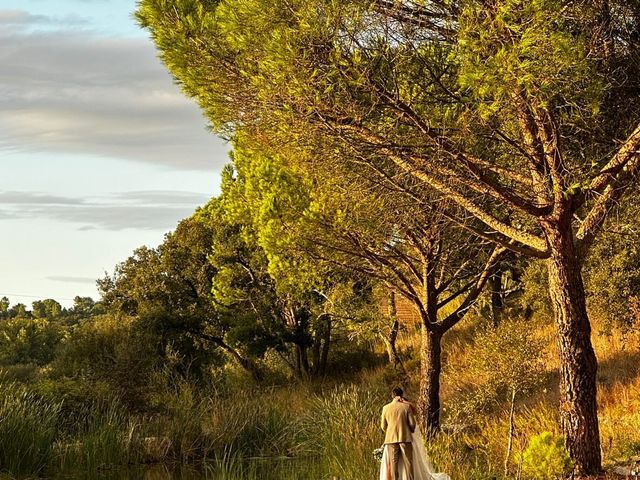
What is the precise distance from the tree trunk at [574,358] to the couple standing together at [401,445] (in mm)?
2342

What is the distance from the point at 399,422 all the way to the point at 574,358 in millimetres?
2901

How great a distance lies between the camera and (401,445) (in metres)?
12.0

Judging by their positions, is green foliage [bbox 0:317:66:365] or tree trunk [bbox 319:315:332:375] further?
green foliage [bbox 0:317:66:365]

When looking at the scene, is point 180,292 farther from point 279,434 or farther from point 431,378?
point 431,378

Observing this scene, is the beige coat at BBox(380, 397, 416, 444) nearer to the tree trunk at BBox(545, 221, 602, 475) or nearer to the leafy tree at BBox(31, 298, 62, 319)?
the tree trunk at BBox(545, 221, 602, 475)

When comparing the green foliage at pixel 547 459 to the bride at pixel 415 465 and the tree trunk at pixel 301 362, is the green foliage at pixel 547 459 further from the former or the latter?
the tree trunk at pixel 301 362

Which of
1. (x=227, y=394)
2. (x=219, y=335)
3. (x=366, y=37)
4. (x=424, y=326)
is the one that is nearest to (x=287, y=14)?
(x=366, y=37)

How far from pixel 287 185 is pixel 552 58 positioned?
42.2ft

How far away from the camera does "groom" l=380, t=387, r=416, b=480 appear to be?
1204 cm

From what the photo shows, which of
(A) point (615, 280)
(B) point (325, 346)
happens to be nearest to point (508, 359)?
(A) point (615, 280)

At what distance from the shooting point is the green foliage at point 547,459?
404 inches

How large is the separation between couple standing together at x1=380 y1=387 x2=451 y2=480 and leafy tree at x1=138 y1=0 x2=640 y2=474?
237 cm

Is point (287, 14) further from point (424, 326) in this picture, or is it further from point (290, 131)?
point (424, 326)

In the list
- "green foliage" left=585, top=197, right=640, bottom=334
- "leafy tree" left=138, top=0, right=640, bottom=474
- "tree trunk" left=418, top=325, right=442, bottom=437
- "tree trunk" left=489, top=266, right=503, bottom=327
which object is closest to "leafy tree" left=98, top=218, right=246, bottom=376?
"tree trunk" left=489, top=266, right=503, bottom=327
